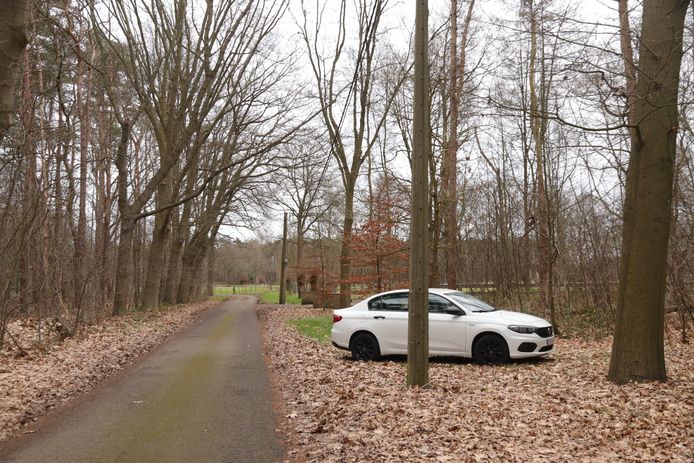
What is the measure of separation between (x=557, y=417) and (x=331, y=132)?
18755 mm

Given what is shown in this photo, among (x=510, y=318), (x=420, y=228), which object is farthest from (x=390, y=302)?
(x=420, y=228)

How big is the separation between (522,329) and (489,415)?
4.25m

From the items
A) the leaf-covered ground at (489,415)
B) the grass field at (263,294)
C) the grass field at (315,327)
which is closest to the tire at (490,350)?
the leaf-covered ground at (489,415)

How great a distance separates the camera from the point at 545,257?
15.8 meters

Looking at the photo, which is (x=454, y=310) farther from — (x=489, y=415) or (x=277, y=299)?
(x=277, y=299)

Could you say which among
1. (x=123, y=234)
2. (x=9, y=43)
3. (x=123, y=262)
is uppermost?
(x=9, y=43)

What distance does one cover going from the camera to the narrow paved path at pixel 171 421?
541 cm

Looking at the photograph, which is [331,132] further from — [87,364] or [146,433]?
[146,433]

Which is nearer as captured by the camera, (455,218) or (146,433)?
(146,433)

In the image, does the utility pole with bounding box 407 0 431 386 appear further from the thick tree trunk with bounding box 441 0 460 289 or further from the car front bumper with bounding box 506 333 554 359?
the thick tree trunk with bounding box 441 0 460 289

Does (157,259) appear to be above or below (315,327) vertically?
above

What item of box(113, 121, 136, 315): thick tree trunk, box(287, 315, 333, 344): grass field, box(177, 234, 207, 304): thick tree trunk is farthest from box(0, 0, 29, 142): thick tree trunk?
box(177, 234, 207, 304): thick tree trunk

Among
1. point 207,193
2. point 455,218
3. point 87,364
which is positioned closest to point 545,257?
point 455,218

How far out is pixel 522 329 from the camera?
34.1ft
